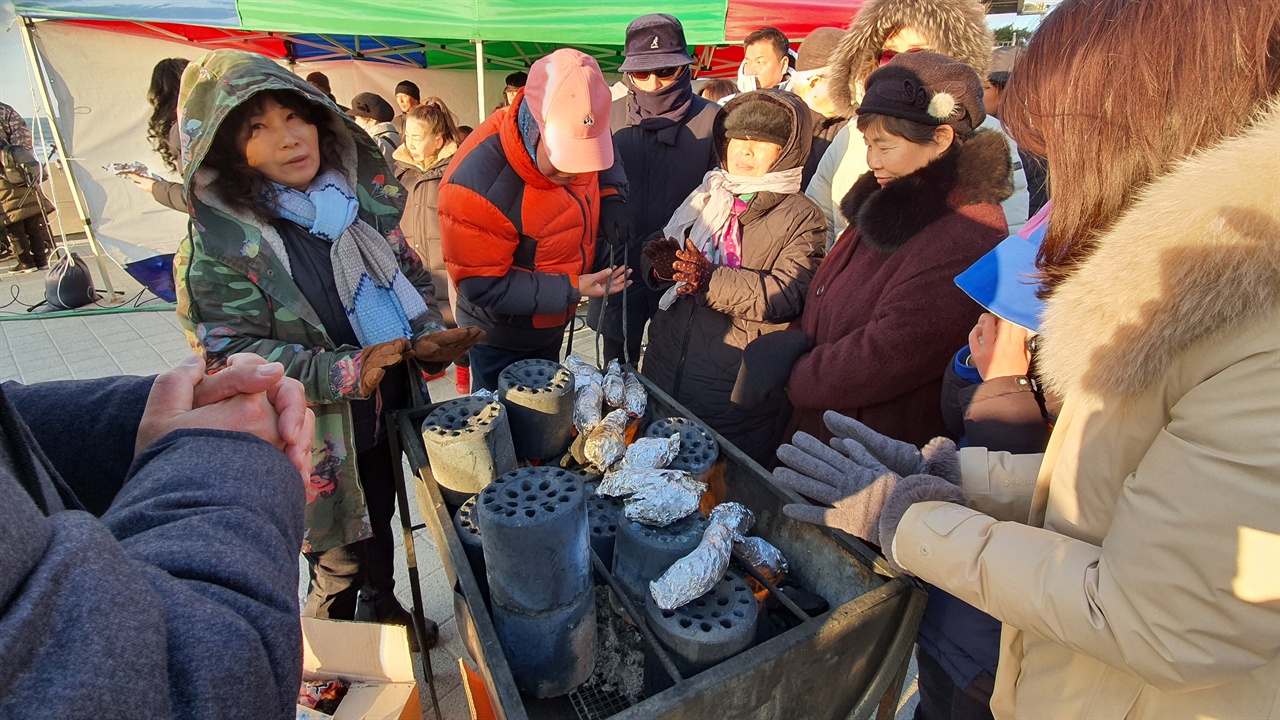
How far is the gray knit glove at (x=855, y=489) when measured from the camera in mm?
1092

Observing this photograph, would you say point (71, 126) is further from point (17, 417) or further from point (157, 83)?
point (17, 417)

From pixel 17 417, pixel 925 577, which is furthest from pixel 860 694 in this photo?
pixel 17 417

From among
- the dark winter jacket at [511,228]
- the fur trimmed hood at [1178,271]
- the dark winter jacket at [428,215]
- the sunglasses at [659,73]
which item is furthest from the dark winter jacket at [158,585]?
the dark winter jacket at [428,215]

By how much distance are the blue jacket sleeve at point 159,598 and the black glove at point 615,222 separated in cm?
211

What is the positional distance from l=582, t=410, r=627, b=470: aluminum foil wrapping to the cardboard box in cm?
65

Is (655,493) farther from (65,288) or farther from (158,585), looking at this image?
(65,288)

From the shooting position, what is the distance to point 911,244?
1.69m

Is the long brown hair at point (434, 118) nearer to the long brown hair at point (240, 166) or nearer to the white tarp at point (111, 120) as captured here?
the long brown hair at point (240, 166)

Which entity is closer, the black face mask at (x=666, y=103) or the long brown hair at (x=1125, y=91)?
the long brown hair at (x=1125, y=91)

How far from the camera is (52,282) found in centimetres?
590

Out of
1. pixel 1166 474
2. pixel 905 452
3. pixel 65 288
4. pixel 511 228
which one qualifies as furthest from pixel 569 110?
pixel 65 288

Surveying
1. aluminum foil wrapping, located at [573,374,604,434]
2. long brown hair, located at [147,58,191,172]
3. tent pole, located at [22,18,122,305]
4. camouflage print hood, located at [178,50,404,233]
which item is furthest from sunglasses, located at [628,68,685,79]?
tent pole, located at [22,18,122,305]

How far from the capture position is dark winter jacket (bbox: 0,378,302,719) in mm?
471

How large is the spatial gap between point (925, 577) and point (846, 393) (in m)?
0.85
